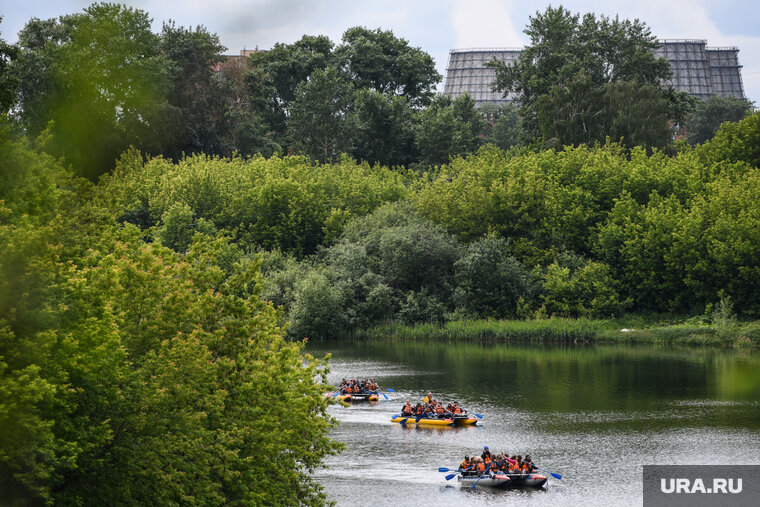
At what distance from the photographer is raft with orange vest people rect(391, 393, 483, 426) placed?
53469mm

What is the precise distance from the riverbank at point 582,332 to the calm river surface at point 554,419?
11.2 feet

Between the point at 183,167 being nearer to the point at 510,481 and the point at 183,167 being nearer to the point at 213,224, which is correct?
the point at 213,224

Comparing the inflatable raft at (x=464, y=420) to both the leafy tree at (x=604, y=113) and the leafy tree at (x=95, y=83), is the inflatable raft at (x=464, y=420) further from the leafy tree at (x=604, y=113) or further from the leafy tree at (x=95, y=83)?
the leafy tree at (x=604, y=113)

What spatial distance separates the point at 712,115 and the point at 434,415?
4718 inches

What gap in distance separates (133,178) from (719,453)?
77.0m

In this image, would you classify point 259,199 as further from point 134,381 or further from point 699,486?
point 134,381

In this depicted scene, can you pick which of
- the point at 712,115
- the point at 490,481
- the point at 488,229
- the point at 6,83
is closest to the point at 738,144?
the point at 488,229

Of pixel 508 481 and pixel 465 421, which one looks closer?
pixel 508 481

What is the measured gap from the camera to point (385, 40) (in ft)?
470

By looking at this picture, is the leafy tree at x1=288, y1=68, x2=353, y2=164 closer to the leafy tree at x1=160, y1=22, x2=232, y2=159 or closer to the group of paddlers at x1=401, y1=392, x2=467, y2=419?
the leafy tree at x1=160, y1=22, x2=232, y2=159

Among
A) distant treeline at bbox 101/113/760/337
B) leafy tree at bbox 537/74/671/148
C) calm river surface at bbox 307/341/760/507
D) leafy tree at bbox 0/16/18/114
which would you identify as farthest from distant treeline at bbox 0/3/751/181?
leafy tree at bbox 0/16/18/114

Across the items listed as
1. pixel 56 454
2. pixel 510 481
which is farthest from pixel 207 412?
pixel 510 481

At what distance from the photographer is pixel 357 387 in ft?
200

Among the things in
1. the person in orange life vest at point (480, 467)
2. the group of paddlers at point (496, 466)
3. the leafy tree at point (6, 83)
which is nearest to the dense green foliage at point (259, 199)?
the leafy tree at point (6, 83)
